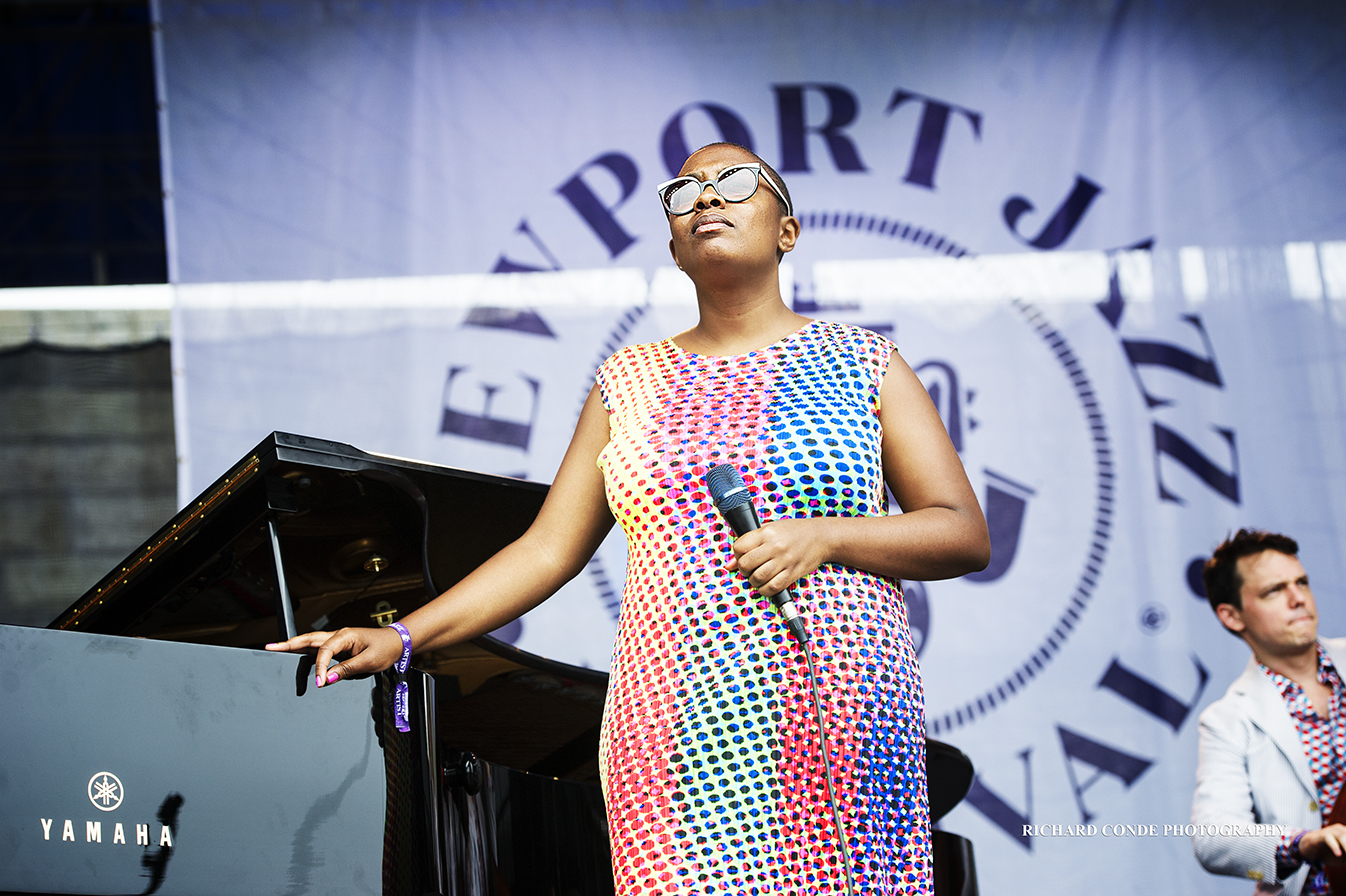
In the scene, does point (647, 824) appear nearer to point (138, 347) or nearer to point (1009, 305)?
point (1009, 305)

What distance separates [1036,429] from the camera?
3580 mm

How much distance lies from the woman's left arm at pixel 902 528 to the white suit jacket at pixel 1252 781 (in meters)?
1.92

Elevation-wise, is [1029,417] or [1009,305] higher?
[1009,305]

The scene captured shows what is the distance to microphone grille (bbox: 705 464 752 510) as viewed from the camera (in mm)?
1196

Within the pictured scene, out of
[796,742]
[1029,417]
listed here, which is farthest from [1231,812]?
[796,742]

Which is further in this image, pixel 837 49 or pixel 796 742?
pixel 837 49

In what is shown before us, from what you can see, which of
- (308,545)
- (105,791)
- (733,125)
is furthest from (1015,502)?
(105,791)

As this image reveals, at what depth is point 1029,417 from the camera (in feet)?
11.8

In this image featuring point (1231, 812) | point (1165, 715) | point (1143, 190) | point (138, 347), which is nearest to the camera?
point (1231, 812)

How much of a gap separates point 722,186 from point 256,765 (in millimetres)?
898

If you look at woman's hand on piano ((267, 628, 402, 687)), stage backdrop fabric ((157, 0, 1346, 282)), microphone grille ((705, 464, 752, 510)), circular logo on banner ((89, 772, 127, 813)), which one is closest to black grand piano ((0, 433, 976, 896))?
circular logo on banner ((89, 772, 127, 813))

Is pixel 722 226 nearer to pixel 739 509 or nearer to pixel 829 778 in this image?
pixel 739 509

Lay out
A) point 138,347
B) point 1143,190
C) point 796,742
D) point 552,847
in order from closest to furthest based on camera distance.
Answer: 1. point 796,742
2. point 552,847
3. point 1143,190
4. point 138,347

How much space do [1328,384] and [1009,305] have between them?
96 centimetres
